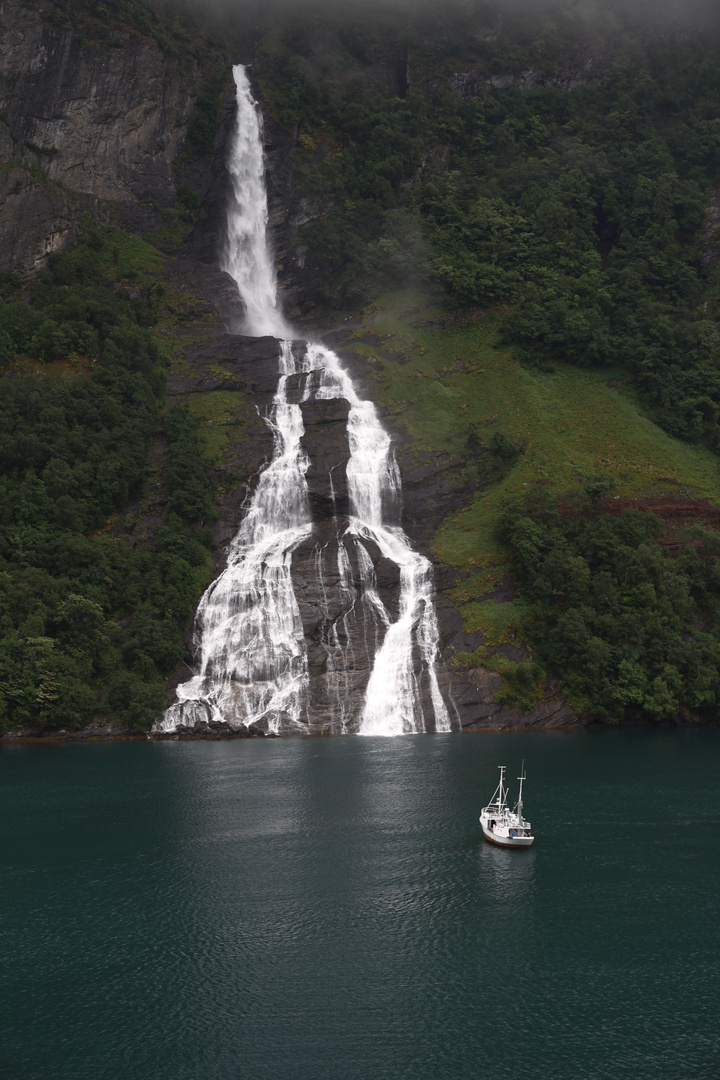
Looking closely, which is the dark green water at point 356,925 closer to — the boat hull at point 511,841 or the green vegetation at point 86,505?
the boat hull at point 511,841

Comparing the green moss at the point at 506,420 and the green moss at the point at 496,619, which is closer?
the green moss at the point at 496,619

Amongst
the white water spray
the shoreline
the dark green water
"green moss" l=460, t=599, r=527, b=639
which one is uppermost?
the white water spray

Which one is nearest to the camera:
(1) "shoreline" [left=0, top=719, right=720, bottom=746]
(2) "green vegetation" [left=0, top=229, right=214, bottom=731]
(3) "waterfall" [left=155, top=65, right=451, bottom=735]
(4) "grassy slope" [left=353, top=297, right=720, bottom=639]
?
(1) "shoreline" [left=0, top=719, right=720, bottom=746]

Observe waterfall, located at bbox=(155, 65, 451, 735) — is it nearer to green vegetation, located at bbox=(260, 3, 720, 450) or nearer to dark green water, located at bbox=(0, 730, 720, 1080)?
dark green water, located at bbox=(0, 730, 720, 1080)

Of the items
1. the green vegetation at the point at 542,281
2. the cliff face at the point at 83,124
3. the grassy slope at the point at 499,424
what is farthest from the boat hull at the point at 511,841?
the cliff face at the point at 83,124

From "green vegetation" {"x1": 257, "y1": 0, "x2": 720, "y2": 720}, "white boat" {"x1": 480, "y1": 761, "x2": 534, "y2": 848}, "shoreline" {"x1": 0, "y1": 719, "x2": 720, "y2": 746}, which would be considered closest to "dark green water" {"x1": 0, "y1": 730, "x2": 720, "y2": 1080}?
"white boat" {"x1": 480, "y1": 761, "x2": 534, "y2": 848}

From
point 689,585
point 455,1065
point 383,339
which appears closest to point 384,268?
point 383,339

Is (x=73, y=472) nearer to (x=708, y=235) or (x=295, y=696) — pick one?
(x=295, y=696)
